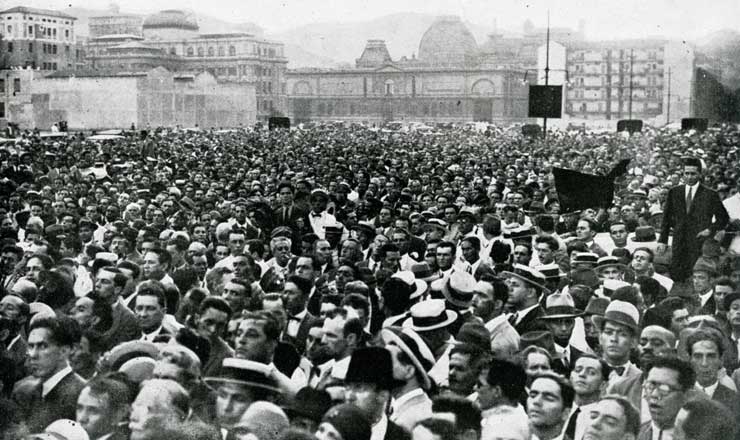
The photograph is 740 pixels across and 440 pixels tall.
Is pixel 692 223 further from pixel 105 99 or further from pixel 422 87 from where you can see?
Result: pixel 422 87

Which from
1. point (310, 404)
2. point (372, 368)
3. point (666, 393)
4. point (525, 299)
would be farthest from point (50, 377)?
point (666, 393)

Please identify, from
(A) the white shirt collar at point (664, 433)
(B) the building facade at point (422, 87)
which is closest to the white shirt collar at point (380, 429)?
(A) the white shirt collar at point (664, 433)

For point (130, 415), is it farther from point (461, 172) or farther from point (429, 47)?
point (429, 47)

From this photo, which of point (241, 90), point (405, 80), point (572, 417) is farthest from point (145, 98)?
point (572, 417)

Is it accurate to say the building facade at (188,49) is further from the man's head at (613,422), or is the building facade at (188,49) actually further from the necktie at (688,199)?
the man's head at (613,422)

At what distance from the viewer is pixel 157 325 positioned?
7.00 meters

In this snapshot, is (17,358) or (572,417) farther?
(17,358)

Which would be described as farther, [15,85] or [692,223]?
[15,85]

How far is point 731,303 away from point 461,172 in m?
14.2

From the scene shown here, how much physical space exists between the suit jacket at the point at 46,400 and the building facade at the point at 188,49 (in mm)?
69217

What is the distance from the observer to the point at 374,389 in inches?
197

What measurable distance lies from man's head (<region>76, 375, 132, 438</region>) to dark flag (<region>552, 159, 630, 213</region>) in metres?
8.46

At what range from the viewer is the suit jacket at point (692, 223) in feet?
31.2

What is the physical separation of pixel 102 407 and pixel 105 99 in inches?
2185
